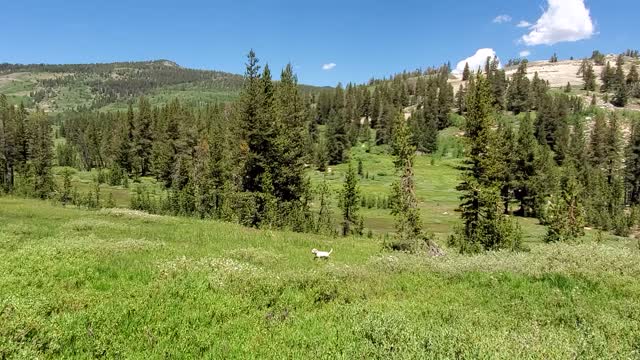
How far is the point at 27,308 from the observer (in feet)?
31.4

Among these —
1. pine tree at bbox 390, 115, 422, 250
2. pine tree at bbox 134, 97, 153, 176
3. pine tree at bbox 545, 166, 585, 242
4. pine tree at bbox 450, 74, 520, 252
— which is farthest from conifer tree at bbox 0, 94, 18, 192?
pine tree at bbox 545, 166, 585, 242

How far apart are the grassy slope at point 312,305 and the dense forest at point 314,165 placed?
35.3 ft

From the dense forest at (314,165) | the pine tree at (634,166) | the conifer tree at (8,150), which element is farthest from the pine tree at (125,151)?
the pine tree at (634,166)

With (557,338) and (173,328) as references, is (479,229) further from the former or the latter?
(173,328)

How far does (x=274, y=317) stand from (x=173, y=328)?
2.44 metres

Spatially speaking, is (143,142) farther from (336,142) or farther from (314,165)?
(336,142)

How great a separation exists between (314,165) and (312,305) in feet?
476

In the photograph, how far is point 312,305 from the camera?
42.1 feet

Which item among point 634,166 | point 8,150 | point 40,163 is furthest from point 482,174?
point 8,150

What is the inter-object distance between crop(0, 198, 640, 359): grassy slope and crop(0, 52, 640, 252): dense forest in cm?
1076

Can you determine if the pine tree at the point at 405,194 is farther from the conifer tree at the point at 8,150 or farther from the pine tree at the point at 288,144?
the conifer tree at the point at 8,150

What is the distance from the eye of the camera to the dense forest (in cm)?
4328

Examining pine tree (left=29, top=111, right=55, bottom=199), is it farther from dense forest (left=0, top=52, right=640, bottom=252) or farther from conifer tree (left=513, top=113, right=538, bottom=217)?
conifer tree (left=513, top=113, right=538, bottom=217)

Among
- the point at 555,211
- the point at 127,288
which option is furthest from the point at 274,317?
the point at 555,211
